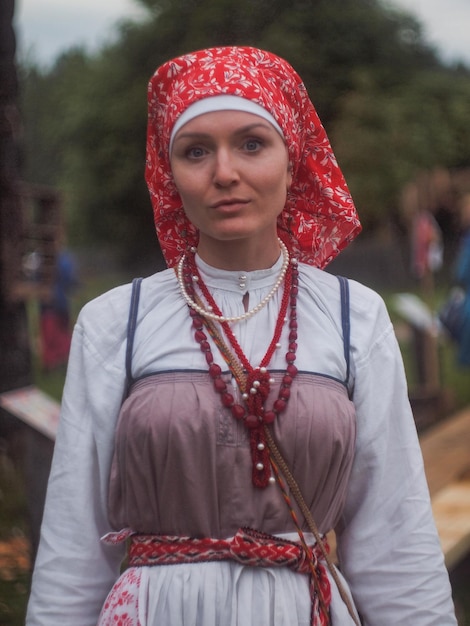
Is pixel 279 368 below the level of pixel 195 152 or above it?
below

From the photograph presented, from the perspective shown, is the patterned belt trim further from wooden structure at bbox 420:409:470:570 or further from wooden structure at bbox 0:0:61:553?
wooden structure at bbox 420:409:470:570

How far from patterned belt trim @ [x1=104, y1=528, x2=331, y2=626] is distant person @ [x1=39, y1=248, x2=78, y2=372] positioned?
32.5ft

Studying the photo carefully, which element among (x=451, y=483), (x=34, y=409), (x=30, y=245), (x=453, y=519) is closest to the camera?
(x=34, y=409)

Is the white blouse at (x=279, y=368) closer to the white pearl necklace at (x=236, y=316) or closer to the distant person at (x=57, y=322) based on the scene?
the white pearl necklace at (x=236, y=316)

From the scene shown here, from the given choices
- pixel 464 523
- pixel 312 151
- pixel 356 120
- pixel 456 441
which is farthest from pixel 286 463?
pixel 356 120

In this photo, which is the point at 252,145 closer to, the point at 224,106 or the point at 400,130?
the point at 224,106

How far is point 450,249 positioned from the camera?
24688mm

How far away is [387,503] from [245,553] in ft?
1.04

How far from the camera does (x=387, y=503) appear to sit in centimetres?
191

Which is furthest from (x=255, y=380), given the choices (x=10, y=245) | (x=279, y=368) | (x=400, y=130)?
(x=400, y=130)

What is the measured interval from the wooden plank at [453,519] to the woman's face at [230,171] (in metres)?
2.36

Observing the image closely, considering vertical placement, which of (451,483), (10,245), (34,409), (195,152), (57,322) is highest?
(195,152)

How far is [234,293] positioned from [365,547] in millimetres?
565

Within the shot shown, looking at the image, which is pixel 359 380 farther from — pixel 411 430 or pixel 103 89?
pixel 103 89
